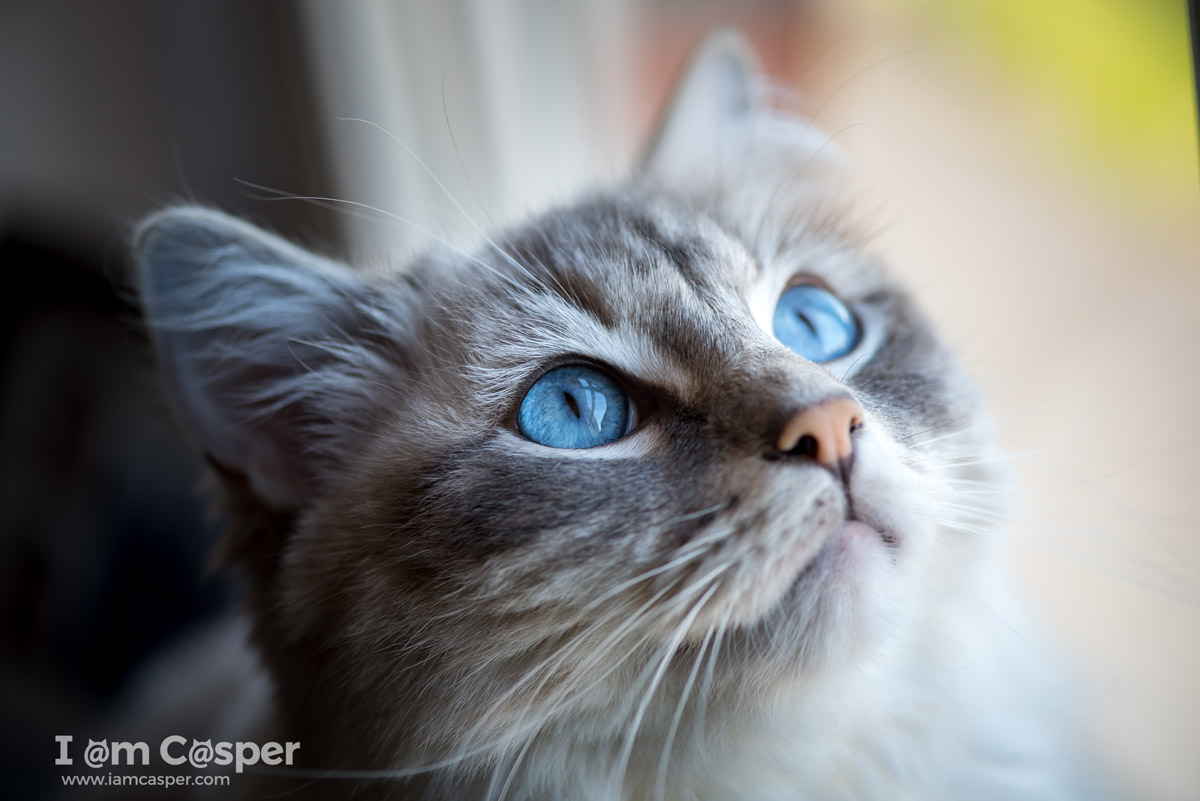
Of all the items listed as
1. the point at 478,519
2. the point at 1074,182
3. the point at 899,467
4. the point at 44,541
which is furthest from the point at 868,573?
the point at 44,541

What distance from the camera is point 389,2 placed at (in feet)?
5.03

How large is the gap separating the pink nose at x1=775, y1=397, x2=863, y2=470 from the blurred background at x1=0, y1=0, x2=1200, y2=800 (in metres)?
0.33

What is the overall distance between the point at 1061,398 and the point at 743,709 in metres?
0.66

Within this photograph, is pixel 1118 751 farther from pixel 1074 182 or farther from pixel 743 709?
pixel 1074 182

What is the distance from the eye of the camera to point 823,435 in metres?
0.68

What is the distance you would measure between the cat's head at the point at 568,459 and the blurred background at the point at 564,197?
15 cm

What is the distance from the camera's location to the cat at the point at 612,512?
698 millimetres

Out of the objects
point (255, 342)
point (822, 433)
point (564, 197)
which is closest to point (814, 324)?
point (822, 433)

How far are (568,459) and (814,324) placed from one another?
0.40m

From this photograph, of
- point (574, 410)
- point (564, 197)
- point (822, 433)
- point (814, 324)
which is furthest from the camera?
point (564, 197)

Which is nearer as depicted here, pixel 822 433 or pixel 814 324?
pixel 822 433

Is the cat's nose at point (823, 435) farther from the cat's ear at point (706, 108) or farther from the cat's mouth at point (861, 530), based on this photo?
the cat's ear at point (706, 108)

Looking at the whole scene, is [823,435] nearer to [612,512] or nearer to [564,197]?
[612,512]

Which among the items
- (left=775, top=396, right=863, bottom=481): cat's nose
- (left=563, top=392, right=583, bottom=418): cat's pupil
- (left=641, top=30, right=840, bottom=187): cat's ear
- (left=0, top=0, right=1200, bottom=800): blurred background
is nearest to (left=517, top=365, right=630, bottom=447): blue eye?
(left=563, top=392, right=583, bottom=418): cat's pupil
